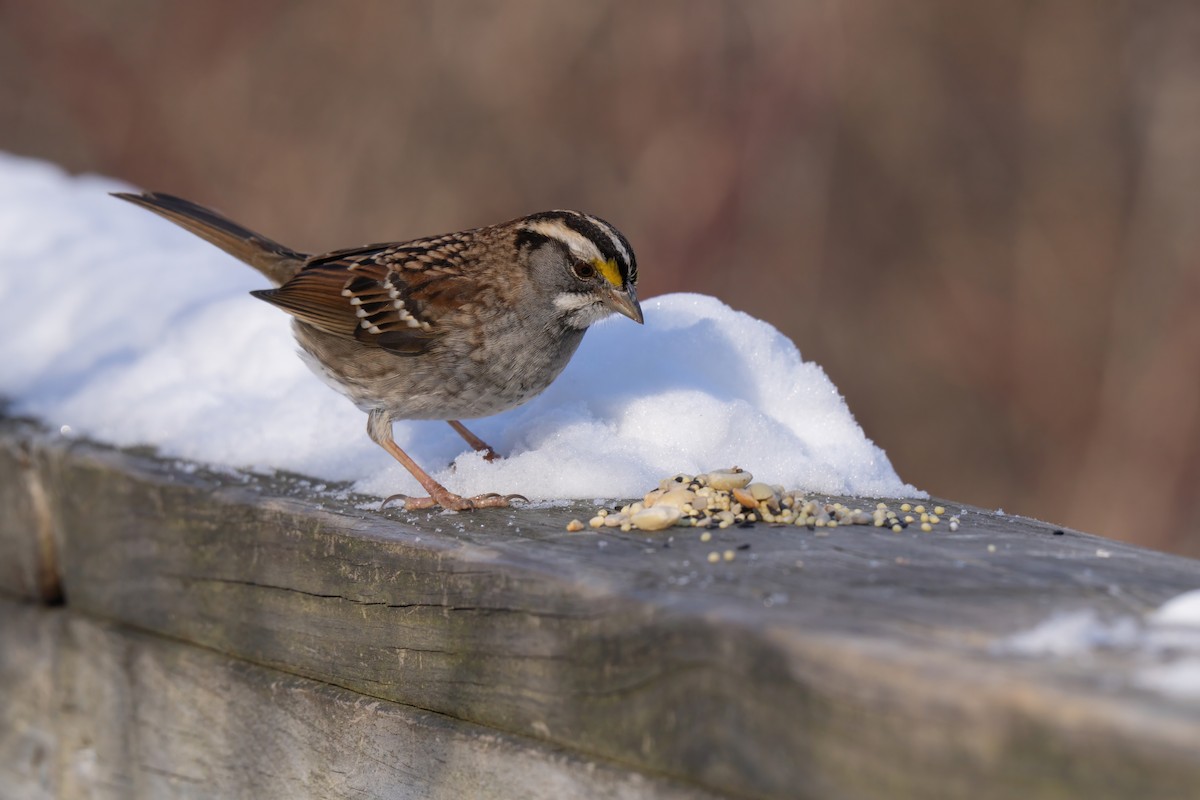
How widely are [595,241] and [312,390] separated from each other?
88 cm

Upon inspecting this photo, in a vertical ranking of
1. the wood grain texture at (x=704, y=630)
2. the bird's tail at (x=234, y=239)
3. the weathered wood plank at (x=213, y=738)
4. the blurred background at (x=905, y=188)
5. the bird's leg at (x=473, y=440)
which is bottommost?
the weathered wood plank at (x=213, y=738)

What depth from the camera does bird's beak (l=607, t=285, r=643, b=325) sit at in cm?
322

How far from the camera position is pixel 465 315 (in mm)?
3547

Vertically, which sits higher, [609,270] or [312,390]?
[609,270]

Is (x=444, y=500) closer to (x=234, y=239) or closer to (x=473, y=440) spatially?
(x=473, y=440)

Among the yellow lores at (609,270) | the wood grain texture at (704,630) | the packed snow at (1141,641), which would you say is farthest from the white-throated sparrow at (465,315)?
the packed snow at (1141,641)

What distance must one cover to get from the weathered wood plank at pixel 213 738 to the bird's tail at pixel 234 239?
4.40ft

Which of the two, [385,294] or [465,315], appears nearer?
[465,315]

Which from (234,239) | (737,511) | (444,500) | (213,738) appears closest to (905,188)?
(234,239)

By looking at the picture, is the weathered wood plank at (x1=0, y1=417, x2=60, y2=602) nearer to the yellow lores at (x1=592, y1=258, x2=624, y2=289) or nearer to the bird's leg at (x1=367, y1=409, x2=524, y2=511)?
the bird's leg at (x1=367, y1=409, x2=524, y2=511)

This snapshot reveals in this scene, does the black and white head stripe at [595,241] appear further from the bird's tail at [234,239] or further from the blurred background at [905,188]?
the blurred background at [905,188]

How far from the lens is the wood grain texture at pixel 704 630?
1.33 metres

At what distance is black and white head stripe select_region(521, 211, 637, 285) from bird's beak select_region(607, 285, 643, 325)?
4 centimetres

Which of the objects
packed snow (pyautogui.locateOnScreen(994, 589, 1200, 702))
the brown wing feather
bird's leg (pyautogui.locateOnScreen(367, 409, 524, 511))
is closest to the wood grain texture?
packed snow (pyautogui.locateOnScreen(994, 589, 1200, 702))
